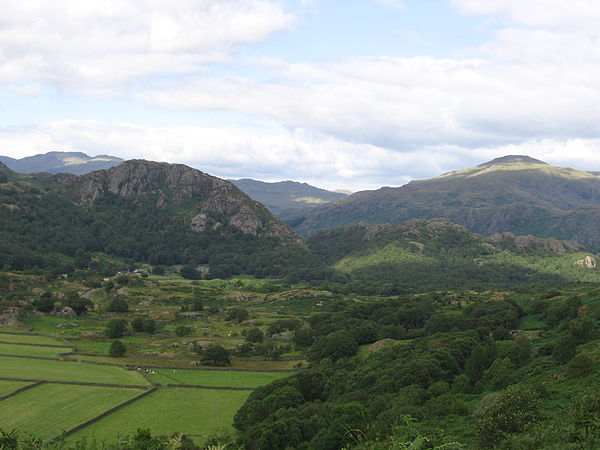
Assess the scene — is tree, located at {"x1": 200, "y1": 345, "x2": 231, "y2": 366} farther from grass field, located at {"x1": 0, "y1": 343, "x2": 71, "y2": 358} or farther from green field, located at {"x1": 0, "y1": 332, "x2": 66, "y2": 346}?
green field, located at {"x1": 0, "y1": 332, "x2": 66, "y2": 346}

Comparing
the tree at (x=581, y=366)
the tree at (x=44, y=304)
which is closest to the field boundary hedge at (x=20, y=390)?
the tree at (x=44, y=304)

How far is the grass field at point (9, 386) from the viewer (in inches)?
3676

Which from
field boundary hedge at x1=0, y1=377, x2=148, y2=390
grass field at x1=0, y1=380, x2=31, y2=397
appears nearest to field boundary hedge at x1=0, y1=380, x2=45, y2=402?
grass field at x1=0, y1=380, x2=31, y2=397

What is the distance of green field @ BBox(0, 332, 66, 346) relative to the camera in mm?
135125

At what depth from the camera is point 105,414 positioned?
8794cm

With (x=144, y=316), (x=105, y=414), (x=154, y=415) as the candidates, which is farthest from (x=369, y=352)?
(x=144, y=316)

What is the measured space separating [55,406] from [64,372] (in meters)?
22.6

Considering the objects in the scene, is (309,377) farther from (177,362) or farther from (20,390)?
(20,390)

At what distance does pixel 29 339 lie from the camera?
139m

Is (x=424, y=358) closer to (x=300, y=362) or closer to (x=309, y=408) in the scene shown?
(x=309, y=408)

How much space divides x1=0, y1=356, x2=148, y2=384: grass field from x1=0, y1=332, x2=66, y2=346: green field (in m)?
19.8

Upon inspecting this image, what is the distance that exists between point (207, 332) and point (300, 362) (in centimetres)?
4392

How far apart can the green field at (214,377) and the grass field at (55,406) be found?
13.0 meters

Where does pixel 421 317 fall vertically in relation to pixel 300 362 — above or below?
above
